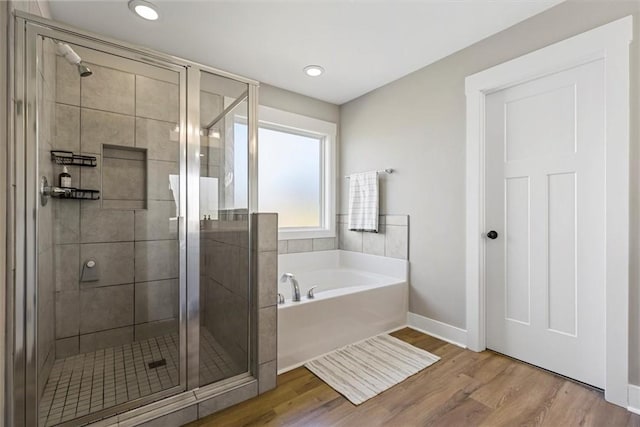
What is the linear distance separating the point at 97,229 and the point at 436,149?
2.64 meters

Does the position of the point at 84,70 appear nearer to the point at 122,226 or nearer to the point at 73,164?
the point at 73,164

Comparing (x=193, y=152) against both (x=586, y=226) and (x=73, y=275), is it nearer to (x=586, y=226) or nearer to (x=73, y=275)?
(x=73, y=275)

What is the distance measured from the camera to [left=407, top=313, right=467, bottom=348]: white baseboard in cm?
230

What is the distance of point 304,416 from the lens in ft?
4.99

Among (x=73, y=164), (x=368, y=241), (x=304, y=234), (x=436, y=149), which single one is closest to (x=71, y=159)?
(x=73, y=164)

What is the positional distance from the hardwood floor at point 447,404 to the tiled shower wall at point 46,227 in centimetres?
84

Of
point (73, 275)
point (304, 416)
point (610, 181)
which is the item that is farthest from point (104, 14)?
point (610, 181)

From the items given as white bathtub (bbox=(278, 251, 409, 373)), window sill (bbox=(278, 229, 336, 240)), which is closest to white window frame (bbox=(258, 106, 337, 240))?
window sill (bbox=(278, 229, 336, 240))

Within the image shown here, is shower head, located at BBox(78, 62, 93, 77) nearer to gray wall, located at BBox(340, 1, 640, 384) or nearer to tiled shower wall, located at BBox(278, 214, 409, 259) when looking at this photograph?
tiled shower wall, located at BBox(278, 214, 409, 259)

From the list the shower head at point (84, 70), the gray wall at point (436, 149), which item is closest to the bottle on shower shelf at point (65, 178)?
the shower head at point (84, 70)

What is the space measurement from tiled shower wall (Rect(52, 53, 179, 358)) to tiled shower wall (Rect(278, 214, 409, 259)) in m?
1.29

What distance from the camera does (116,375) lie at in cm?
176

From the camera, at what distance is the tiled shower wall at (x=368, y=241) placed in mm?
2763

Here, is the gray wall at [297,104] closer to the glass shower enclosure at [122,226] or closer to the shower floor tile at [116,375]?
the glass shower enclosure at [122,226]
